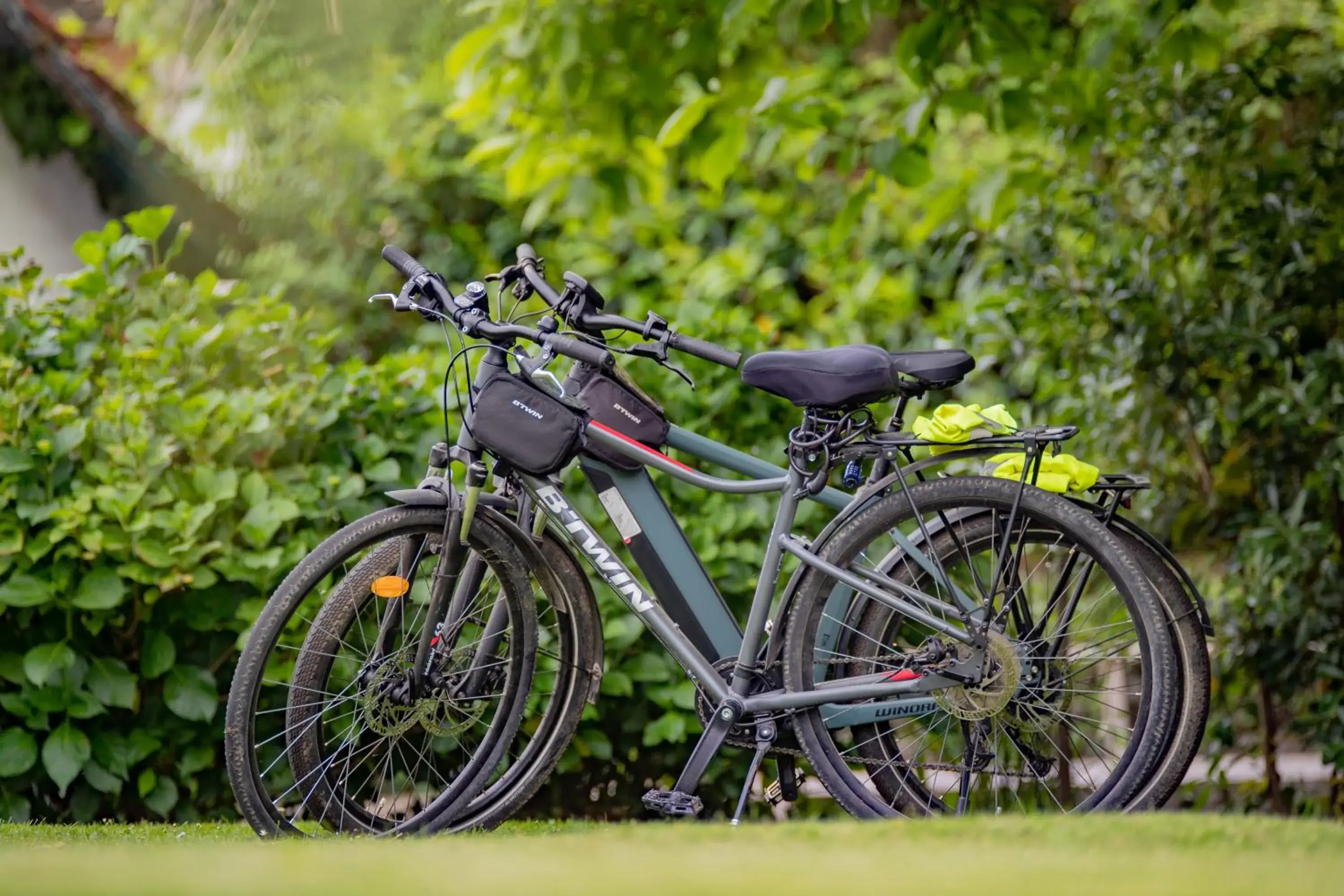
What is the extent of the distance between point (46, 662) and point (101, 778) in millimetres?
363

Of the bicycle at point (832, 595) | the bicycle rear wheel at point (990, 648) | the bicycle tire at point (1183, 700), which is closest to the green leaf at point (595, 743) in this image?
the bicycle at point (832, 595)

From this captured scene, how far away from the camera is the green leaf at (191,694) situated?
3.82 m

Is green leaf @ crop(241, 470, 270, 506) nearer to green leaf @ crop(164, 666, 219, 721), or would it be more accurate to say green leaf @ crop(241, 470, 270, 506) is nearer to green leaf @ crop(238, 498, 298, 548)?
green leaf @ crop(238, 498, 298, 548)

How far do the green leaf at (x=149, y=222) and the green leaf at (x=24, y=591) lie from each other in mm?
1070

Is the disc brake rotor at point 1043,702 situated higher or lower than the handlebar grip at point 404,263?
lower

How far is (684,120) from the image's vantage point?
202 inches

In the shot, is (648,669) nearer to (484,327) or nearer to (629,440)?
(629,440)

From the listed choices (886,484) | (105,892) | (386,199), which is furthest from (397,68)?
(105,892)

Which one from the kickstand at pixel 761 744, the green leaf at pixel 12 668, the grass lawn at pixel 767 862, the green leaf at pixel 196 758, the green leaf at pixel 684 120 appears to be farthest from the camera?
the green leaf at pixel 684 120

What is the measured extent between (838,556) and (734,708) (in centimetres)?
43

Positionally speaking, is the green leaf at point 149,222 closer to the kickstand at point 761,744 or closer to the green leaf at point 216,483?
the green leaf at point 216,483

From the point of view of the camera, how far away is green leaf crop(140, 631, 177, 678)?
3.84 metres

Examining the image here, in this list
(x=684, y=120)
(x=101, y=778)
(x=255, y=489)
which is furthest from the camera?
(x=684, y=120)

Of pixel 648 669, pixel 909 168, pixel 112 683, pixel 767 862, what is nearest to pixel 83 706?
pixel 112 683
